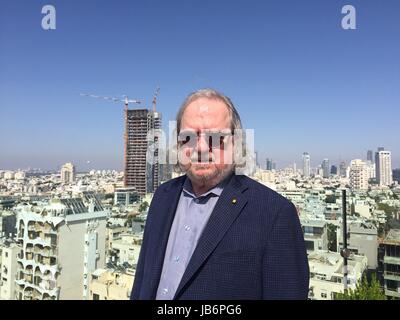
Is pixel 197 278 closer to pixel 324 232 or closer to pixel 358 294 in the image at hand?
pixel 358 294

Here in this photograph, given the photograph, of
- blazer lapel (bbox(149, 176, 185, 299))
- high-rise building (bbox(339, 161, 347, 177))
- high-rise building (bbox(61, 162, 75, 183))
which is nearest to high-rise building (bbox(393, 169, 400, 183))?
high-rise building (bbox(339, 161, 347, 177))

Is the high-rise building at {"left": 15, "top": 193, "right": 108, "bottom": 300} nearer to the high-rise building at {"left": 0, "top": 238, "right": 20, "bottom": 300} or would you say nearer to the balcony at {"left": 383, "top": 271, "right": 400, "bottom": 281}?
the high-rise building at {"left": 0, "top": 238, "right": 20, "bottom": 300}

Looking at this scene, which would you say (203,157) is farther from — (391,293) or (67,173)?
(67,173)

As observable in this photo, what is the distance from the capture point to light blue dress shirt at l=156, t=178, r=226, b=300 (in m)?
0.65

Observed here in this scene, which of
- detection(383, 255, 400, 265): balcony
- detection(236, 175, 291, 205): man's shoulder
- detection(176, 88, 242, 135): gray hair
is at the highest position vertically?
detection(176, 88, 242, 135): gray hair

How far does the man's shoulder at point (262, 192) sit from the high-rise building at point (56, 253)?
27.3 ft

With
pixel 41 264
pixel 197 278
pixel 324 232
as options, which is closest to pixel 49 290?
pixel 41 264

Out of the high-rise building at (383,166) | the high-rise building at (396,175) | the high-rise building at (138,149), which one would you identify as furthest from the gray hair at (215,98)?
the high-rise building at (383,166)

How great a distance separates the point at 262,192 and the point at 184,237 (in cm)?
20

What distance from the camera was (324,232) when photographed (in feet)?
32.1

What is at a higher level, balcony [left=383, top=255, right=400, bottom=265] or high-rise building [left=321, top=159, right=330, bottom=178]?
high-rise building [left=321, top=159, right=330, bottom=178]

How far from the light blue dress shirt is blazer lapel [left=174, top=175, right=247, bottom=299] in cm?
3

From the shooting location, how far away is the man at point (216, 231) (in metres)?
0.57

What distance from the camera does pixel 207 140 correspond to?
637mm
